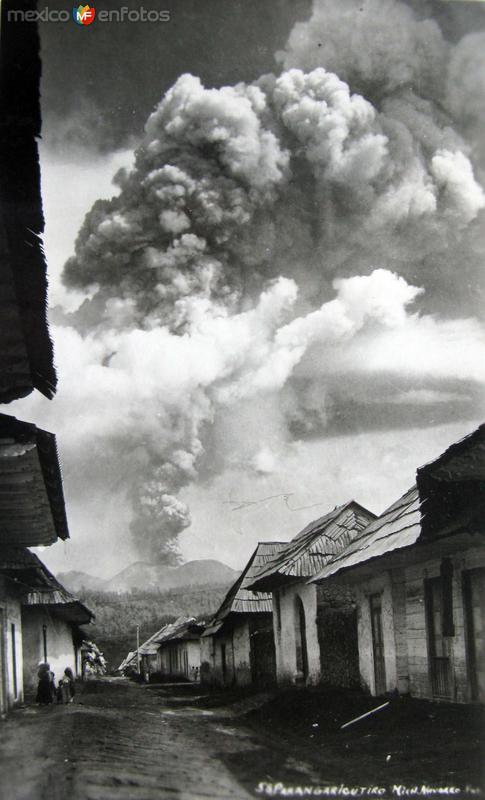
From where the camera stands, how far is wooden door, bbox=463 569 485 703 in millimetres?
9602

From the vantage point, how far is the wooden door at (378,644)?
13.6 meters

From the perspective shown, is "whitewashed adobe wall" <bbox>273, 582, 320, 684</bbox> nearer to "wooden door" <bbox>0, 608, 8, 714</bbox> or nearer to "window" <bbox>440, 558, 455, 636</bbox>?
"wooden door" <bbox>0, 608, 8, 714</bbox>

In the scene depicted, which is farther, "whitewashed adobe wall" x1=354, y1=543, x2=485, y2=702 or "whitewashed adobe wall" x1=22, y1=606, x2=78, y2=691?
"whitewashed adobe wall" x1=22, y1=606, x2=78, y2=691

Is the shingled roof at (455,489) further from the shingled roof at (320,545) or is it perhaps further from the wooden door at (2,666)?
the shingled roof at (320,545)

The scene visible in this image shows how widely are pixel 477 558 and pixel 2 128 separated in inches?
283

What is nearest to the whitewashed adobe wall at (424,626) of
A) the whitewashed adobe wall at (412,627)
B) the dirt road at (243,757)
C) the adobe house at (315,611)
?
the whitewashed adobe wall at (412,627)

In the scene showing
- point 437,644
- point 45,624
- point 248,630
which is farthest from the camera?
point 248,630

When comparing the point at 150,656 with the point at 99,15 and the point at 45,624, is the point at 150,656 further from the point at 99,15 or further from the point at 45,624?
the point at 99,15

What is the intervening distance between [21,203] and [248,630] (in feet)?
73.6

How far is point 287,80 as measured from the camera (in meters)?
8.52

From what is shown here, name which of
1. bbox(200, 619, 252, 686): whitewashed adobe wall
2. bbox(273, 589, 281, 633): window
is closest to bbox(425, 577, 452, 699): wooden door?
bbox(273, 589, 281, 633): window

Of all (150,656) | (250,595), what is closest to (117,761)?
(250,595)

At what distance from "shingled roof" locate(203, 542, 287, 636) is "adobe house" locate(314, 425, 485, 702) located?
10.1 metres

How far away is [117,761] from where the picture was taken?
6766 mm
